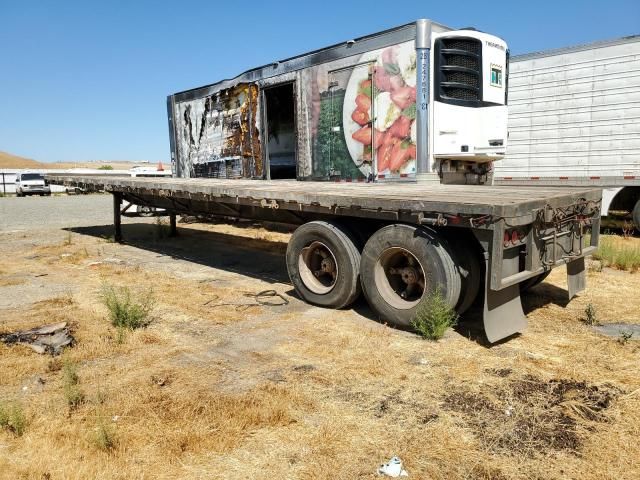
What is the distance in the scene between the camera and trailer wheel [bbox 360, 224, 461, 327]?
14.8ft

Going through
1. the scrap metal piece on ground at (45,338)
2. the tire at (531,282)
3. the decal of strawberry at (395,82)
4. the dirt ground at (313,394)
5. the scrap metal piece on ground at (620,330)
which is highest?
the decal of strawberry at (395,82)

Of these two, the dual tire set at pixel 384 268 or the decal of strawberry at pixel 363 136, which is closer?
the dual tire set at pixel 384 268

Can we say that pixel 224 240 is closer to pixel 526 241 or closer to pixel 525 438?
pixel 526 241

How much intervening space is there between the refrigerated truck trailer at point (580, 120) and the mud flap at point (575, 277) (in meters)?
5.63

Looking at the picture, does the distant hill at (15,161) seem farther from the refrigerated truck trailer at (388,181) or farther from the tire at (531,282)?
the tire at (531,282)

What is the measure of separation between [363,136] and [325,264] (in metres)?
3.73

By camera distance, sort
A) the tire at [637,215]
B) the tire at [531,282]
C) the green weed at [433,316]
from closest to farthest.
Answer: the green weed at [433,316] < the tire at [531,282] < the tire at [637,215]

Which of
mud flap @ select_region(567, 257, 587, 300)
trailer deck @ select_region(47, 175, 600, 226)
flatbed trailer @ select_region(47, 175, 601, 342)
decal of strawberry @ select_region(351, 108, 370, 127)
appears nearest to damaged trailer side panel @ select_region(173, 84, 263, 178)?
decal of strawberry @ select_region(351, 108, 370, 127)

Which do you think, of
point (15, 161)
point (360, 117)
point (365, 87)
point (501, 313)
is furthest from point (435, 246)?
point (15, 161)

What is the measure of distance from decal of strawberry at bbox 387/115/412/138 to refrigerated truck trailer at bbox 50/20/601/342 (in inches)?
0.8

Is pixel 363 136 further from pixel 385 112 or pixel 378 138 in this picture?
pixel 385 112

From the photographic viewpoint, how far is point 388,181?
8.38 metres

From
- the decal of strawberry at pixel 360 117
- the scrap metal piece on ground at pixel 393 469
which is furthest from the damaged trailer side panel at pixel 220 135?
the scrap metal piece on ground at pixel 393 469

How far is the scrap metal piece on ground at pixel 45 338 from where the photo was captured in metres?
4.48
